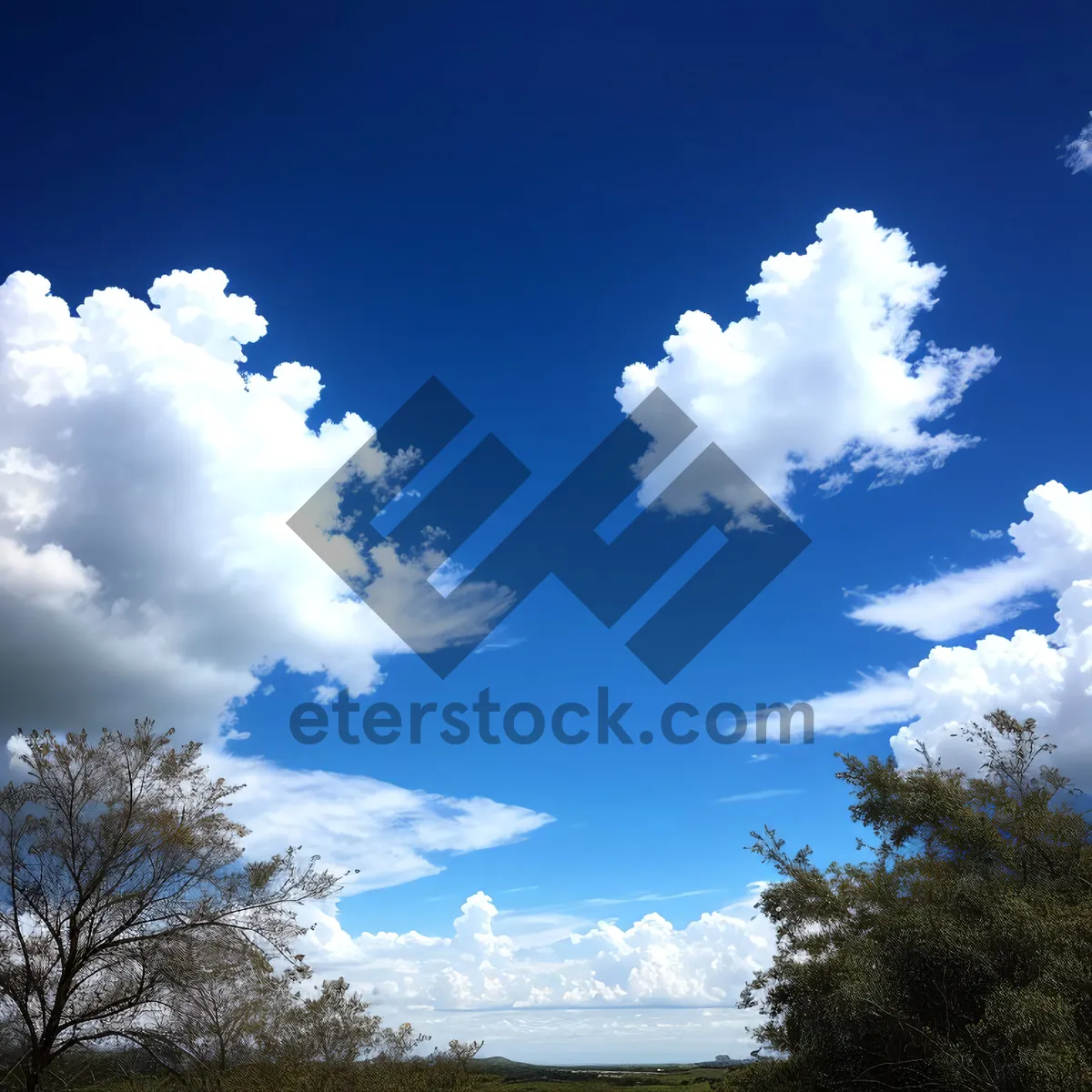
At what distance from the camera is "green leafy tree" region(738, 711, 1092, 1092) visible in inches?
568

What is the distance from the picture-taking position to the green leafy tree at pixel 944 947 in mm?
14422

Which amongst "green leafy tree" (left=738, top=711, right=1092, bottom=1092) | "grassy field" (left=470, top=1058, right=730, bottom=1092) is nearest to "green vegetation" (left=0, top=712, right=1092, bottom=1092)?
"green leafy tree" (left=738, top=711, right=1092, bottom=1092)

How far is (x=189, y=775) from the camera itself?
1977 cm

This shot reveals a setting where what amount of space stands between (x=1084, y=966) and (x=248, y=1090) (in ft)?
57.5

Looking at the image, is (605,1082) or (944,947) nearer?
(944,947)

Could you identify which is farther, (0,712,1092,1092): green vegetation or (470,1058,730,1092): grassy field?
(470,1058,730,1092): grassy field

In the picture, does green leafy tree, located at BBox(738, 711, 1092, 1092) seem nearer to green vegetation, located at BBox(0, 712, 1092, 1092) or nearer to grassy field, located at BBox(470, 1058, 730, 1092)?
green vegetation, located at BBox(0, 712, 1092, 1092)

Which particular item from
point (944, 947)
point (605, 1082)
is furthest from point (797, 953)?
point (605, 1082)

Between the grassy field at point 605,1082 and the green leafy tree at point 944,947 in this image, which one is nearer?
the green leafy tree at point 944,947

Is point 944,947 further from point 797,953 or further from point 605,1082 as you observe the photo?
point 605,1082

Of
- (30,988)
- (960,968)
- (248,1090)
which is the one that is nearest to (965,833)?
(960,968)

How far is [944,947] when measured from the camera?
1619 cm

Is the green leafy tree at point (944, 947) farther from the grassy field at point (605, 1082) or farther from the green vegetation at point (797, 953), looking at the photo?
the grassy field at point (605, 1082)

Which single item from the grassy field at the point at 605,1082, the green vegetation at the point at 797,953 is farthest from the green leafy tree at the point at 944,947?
the grassy field at the point at 605,1082
